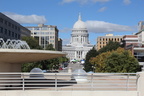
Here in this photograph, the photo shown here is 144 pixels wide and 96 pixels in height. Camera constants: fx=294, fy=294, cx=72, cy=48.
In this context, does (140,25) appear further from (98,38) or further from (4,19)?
(4,19)

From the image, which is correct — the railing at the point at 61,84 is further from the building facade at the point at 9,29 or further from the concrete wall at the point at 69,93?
the building facade at the point at 9,29

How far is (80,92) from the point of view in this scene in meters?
14.0

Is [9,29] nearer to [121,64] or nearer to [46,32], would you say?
[121,64]

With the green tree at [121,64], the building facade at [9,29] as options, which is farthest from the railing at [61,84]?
the building facade at [9,29]

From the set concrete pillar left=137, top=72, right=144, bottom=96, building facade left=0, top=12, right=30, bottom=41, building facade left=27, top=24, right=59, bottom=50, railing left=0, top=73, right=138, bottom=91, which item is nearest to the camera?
concrete pillar left=137, top=72, right=144, bottom=96

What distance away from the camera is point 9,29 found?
334ft

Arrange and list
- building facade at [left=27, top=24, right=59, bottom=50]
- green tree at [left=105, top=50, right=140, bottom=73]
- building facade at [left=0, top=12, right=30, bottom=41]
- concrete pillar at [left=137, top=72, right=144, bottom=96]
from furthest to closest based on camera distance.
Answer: building facade at [left=27, top=24, right=59, bottom=50]
building facade at [left=0, top=12, right=30, bottom=41]
green tree at [left=105, top=50, right=140, bottom=73]
concrete pillar at [left=137, top=72, right=144, bottom=96]

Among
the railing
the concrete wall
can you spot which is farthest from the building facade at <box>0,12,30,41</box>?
the concrete wall

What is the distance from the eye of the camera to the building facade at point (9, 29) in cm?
9319

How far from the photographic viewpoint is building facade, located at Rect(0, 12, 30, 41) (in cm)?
9319

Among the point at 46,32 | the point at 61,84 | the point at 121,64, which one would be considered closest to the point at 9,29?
the point at 121,64

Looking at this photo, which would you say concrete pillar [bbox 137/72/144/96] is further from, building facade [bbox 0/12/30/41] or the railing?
building facade [bbox 0/12/30/41]

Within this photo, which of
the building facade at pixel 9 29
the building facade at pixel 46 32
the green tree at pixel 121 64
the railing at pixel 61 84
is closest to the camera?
the railing at pixel 61 84

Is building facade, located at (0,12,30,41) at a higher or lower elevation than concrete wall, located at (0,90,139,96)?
higher
